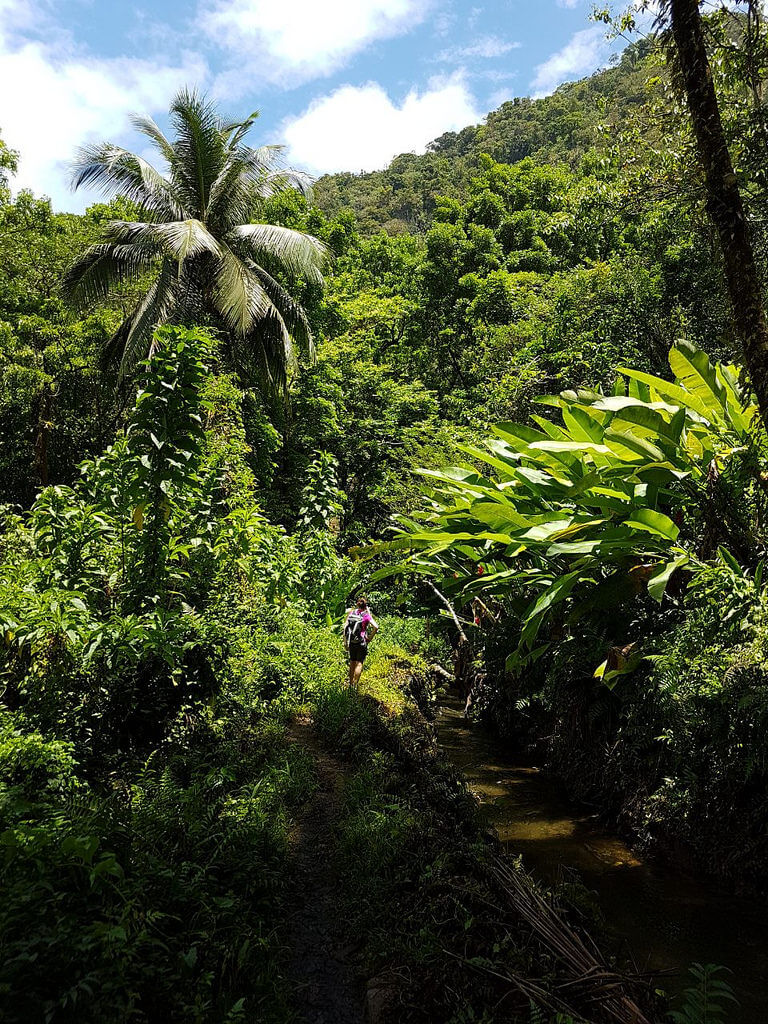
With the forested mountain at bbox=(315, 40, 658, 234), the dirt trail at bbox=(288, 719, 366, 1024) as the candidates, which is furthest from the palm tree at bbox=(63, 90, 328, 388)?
the forested mountain at bbox=(315, 40, 658, 234)

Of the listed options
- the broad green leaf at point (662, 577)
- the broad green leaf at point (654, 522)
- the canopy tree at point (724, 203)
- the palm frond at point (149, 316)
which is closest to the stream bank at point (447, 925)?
the broad green leaf at point (662, 577)

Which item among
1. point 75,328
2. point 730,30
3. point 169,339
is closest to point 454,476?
point 169,339

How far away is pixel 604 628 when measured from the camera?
4.75 meters

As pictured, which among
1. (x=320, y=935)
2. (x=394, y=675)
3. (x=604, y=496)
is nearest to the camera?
(x=320, y=935)

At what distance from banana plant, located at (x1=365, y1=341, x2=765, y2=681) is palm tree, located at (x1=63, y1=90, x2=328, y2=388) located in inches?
294

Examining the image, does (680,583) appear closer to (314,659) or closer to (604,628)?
(604,628)

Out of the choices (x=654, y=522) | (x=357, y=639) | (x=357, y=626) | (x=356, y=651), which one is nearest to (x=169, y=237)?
(x=357, y=626)

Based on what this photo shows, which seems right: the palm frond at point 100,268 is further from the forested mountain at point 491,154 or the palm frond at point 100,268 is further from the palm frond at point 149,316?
the forested mountain at point 491,154

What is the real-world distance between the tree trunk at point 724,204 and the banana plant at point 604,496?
886 mm

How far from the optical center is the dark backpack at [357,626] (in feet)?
23.7

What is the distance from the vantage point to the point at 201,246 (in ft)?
34.6

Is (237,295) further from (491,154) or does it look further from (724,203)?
(491,154)

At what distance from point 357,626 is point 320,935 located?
171 inches

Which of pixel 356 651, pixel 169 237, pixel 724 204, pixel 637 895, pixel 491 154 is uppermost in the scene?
pixel 491 154
